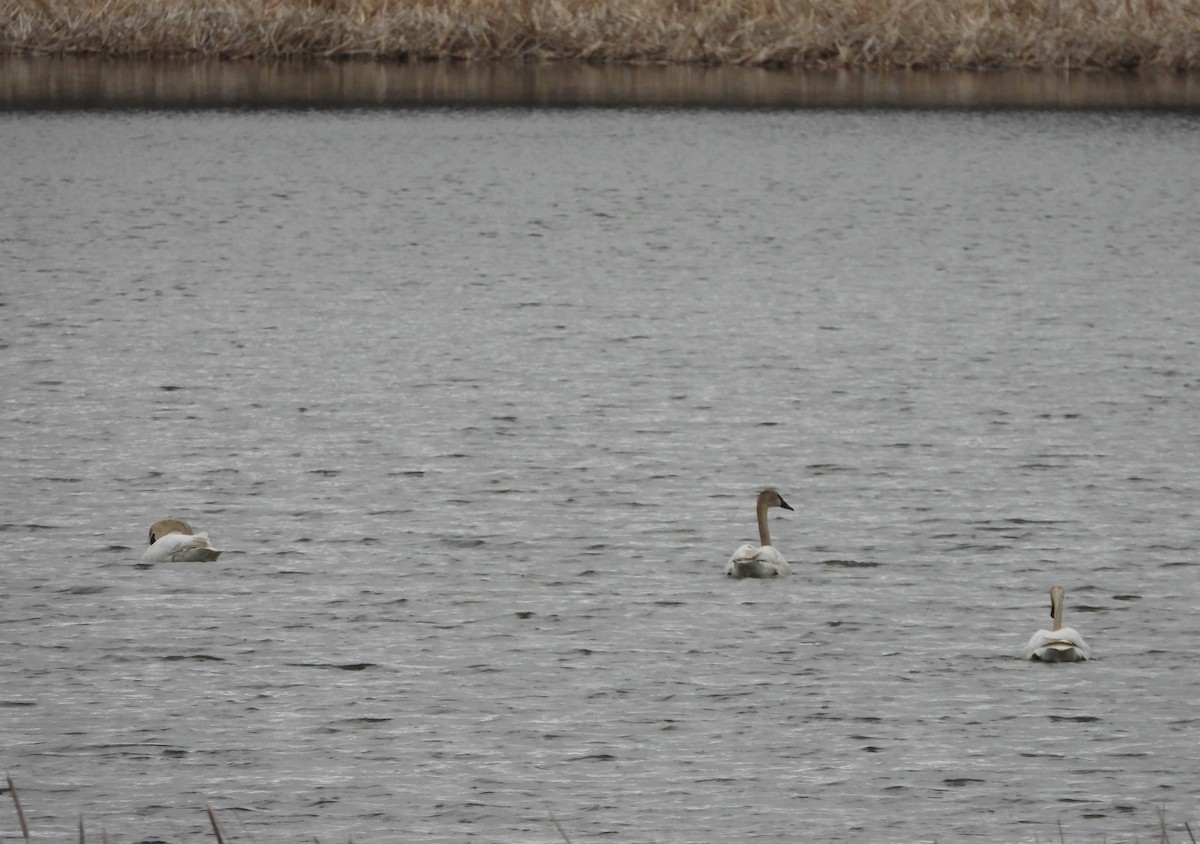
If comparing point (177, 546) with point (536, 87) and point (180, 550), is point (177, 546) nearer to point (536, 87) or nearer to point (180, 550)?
point (180, 550)

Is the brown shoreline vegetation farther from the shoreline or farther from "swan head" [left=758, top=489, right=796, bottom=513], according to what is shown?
"swan head" [left=758, top=489, right=796, bottom=513]

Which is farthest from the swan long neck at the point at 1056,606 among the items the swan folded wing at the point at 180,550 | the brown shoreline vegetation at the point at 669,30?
the brown shoreline vegetation at the point at 669,30

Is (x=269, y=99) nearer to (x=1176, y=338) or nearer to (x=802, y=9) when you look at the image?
(x=802, y=9)

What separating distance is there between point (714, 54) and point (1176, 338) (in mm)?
36875

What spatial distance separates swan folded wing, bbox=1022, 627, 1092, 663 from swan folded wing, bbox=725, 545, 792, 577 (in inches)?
104

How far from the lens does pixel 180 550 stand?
16797 mm

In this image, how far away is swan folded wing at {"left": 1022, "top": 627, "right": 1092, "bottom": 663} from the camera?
563 inches

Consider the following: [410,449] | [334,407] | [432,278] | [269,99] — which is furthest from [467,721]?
[269,99]

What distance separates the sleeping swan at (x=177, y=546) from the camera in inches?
661

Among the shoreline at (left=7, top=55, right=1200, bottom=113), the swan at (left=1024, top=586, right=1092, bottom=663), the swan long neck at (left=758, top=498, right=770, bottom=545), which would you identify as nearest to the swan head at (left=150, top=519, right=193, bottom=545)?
the swan long neck at (left=758, top=498, right=770, bottom=545)

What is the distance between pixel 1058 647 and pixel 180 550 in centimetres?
677

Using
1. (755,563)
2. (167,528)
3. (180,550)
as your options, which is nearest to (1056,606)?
(755,563)

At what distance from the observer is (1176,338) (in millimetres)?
27891

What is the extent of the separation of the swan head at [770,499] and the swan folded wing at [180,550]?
431 centimetres
